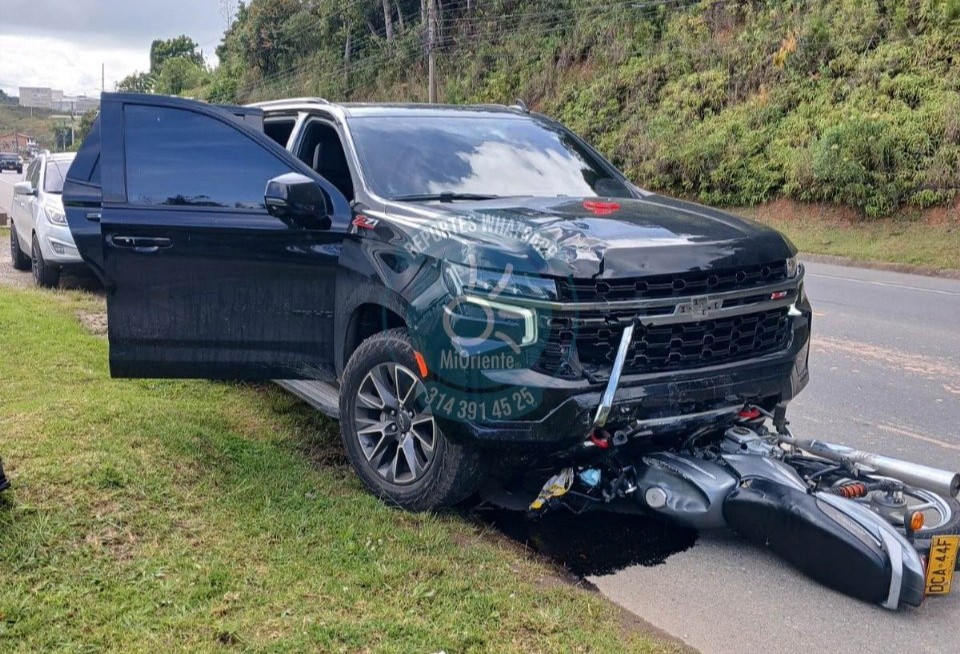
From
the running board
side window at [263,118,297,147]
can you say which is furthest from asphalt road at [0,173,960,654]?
side window at [263,118,297,147]

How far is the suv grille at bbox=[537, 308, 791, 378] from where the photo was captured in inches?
145

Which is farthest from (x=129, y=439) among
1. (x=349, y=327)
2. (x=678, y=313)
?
(x=678, y=313)

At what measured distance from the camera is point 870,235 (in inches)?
718

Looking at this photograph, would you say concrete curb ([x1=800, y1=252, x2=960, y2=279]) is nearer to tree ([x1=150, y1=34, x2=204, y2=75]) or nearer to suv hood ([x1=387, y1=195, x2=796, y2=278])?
suv hood ([x1=387, y1=195, x2=796, y2=278])

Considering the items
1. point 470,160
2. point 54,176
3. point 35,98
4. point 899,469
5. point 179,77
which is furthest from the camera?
point 35,98

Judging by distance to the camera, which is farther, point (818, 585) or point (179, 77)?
point (179, 77)

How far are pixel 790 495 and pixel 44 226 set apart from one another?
9.20 meters

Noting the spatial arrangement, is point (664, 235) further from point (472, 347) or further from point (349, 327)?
point (349, 327)

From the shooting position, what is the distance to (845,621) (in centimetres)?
352

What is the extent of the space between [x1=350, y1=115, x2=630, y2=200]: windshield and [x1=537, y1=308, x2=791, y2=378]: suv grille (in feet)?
4.40

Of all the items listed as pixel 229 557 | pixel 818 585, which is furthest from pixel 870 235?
pixel 229 557

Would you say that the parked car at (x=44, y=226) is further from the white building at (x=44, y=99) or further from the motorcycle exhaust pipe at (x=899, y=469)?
the white building at (x=44, y=99)

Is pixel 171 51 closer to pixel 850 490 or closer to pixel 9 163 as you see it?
pixel 9 163

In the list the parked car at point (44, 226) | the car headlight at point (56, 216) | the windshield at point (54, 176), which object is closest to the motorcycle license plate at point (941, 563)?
the parked car at point (44, 226)
